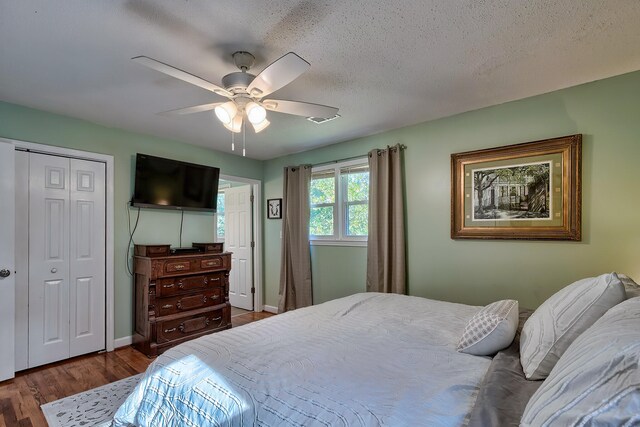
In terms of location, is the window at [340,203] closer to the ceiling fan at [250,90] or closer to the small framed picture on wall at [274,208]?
the small framed picture on wall at [274,208]

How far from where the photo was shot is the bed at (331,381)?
102 centimetres

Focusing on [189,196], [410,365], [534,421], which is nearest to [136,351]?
[189,196]

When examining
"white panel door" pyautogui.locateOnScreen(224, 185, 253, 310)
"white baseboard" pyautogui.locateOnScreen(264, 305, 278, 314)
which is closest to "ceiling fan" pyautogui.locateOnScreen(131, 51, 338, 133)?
"white panel door" pyautogui.locateOnScreen(224, 185, 253, 310)

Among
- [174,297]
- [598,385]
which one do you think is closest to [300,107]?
[598,385]

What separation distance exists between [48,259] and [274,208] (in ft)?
8.81

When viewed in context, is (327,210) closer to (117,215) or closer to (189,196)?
(189,196)

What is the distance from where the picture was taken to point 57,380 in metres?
2.73

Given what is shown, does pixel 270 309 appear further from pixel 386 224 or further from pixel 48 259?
pixel 48 259

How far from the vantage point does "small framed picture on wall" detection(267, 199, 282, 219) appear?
15.8 ft

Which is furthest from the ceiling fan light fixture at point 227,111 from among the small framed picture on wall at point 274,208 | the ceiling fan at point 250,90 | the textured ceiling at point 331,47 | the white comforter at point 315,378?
the small framed picture on wall at point 274,208

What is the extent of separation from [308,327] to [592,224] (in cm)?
233

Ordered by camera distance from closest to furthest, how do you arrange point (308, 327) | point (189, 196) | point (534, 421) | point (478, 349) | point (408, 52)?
point (534, 421) → point (478, 349) → point (308, 327) → point (408, 52) → point (189, 196)

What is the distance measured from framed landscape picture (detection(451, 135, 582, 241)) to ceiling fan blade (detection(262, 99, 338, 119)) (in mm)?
1649

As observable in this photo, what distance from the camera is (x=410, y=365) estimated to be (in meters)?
1.33
